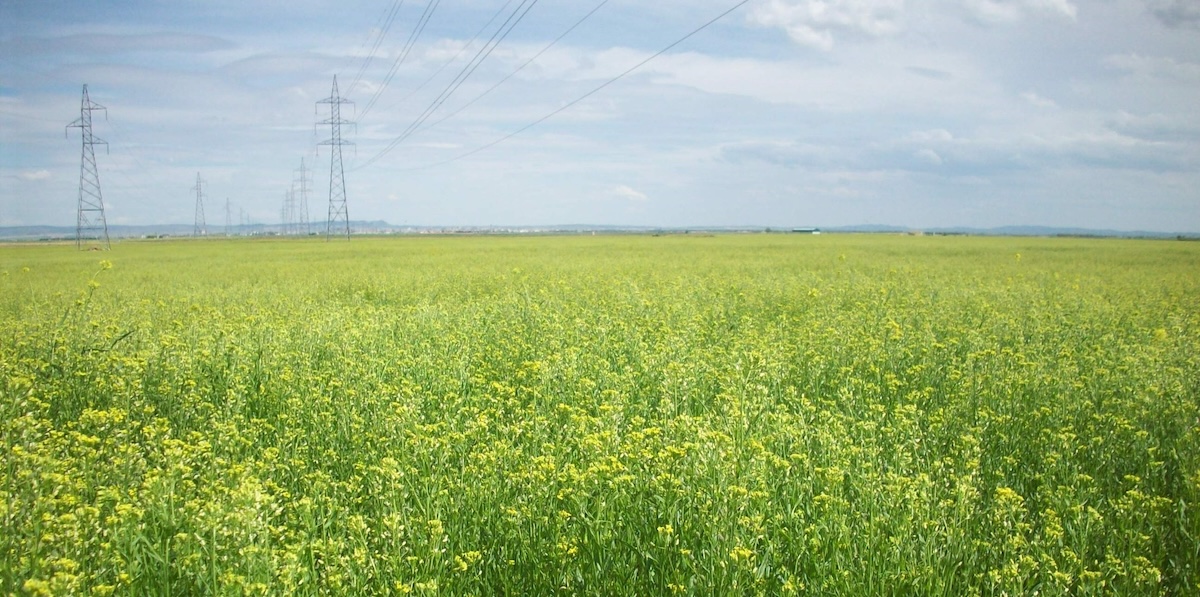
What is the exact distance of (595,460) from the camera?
15.0 ft

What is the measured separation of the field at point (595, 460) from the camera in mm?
3631

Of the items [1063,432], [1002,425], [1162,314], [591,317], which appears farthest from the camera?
[1162,314]

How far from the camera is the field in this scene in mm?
3631

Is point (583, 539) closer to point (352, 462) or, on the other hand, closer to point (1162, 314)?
point (352, 462)

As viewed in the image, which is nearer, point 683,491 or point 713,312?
point 683,491

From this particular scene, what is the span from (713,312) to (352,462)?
8.56 meters

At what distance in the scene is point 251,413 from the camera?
285 inches

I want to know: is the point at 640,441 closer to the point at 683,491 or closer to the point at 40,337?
the point at 683,491

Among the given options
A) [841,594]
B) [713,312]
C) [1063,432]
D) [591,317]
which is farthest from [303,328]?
[1063,432]

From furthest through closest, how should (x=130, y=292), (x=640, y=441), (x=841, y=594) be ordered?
1. (x=130, y=292)
2. (x=640, y=441)
3. (x=841, y=594)

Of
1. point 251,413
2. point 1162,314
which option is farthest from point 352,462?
point 1162,314

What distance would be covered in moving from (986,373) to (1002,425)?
1.41 m

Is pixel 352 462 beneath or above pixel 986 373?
beneath

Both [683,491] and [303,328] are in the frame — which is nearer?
[683,491]
